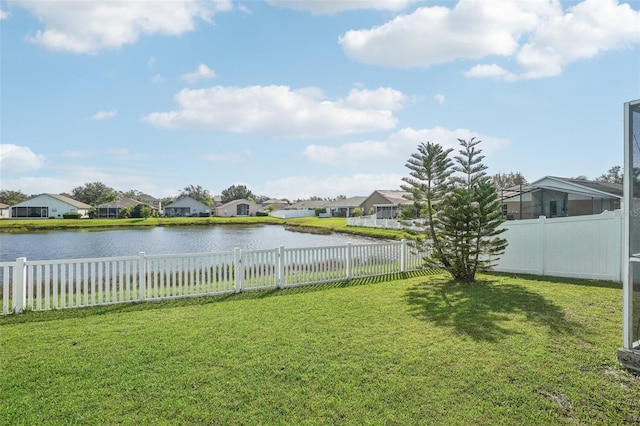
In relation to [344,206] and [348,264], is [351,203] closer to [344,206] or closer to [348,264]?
[344,206]

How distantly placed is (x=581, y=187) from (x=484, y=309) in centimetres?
1438

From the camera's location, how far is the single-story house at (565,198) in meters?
16.0

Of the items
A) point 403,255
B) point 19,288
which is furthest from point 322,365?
point 403,255

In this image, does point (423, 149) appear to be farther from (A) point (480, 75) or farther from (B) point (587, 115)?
(B) point (587, 115)

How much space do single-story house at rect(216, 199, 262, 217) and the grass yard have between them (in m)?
62.3

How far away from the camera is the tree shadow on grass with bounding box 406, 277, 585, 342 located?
15.3 feet

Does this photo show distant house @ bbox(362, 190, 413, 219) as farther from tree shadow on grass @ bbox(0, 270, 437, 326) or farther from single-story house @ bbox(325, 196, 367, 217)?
tree shadow on grass @ bbox(0, 270, 437, 326)

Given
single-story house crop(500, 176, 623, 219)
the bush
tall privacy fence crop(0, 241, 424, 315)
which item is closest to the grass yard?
tall privacy fence crop(0, 241, 424, 315)

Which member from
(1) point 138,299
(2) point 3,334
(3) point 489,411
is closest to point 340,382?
(3) point 489,411

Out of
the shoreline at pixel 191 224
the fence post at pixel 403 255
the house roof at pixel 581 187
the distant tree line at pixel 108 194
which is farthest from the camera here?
the distant tree line at pixel 108 194

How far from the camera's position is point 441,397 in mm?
2945

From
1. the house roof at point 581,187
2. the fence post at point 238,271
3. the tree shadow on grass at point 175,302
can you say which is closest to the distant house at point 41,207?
the tree shadow on grass at point 175,302

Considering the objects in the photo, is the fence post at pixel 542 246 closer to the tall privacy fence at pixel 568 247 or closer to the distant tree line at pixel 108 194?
the tall privacy fence at pixel 568 247

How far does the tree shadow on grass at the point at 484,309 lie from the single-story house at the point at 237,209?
203ft
